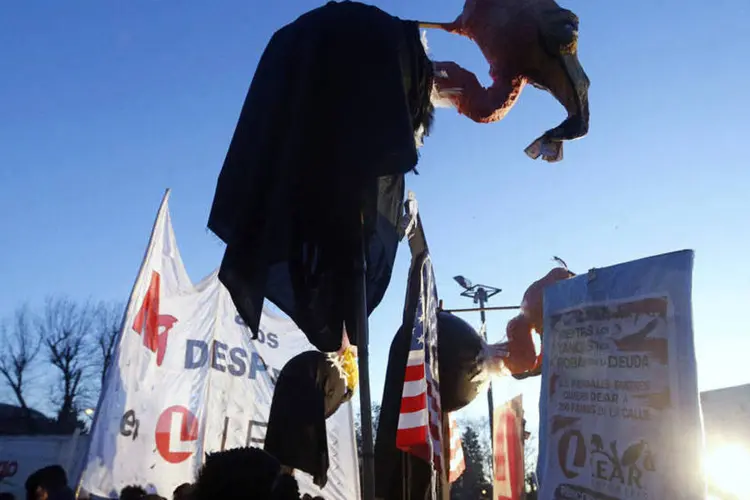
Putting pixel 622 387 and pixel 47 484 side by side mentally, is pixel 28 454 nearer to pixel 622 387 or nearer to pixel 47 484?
pixel 47 484

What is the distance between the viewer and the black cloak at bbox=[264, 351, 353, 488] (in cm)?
413

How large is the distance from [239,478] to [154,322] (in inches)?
210

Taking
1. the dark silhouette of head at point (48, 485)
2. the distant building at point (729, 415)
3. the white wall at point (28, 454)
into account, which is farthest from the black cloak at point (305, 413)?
the white wall at point (28, 454)

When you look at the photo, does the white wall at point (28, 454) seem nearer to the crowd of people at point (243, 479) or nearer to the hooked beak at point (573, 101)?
the crowd of people at point (243, 479)

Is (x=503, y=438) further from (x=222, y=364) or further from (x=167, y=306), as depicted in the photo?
(x=167, y=306)

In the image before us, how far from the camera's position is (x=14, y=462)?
1730 centimetres

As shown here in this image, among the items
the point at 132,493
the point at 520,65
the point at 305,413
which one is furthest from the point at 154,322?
the point at 520,65

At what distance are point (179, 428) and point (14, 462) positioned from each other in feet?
45.8

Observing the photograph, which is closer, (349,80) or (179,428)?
(349,80)

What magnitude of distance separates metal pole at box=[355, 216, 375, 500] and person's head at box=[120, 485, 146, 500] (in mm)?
4125

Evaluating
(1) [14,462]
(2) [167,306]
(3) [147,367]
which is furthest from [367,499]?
(1) [14,462]

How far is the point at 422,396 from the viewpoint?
3635 mm

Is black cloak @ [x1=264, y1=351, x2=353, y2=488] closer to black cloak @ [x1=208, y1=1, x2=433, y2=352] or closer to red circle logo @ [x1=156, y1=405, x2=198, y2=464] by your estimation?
black cloak @ [x1=208, y1=1, x2=433, y2=352]

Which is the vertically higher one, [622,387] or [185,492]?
[622,387]
